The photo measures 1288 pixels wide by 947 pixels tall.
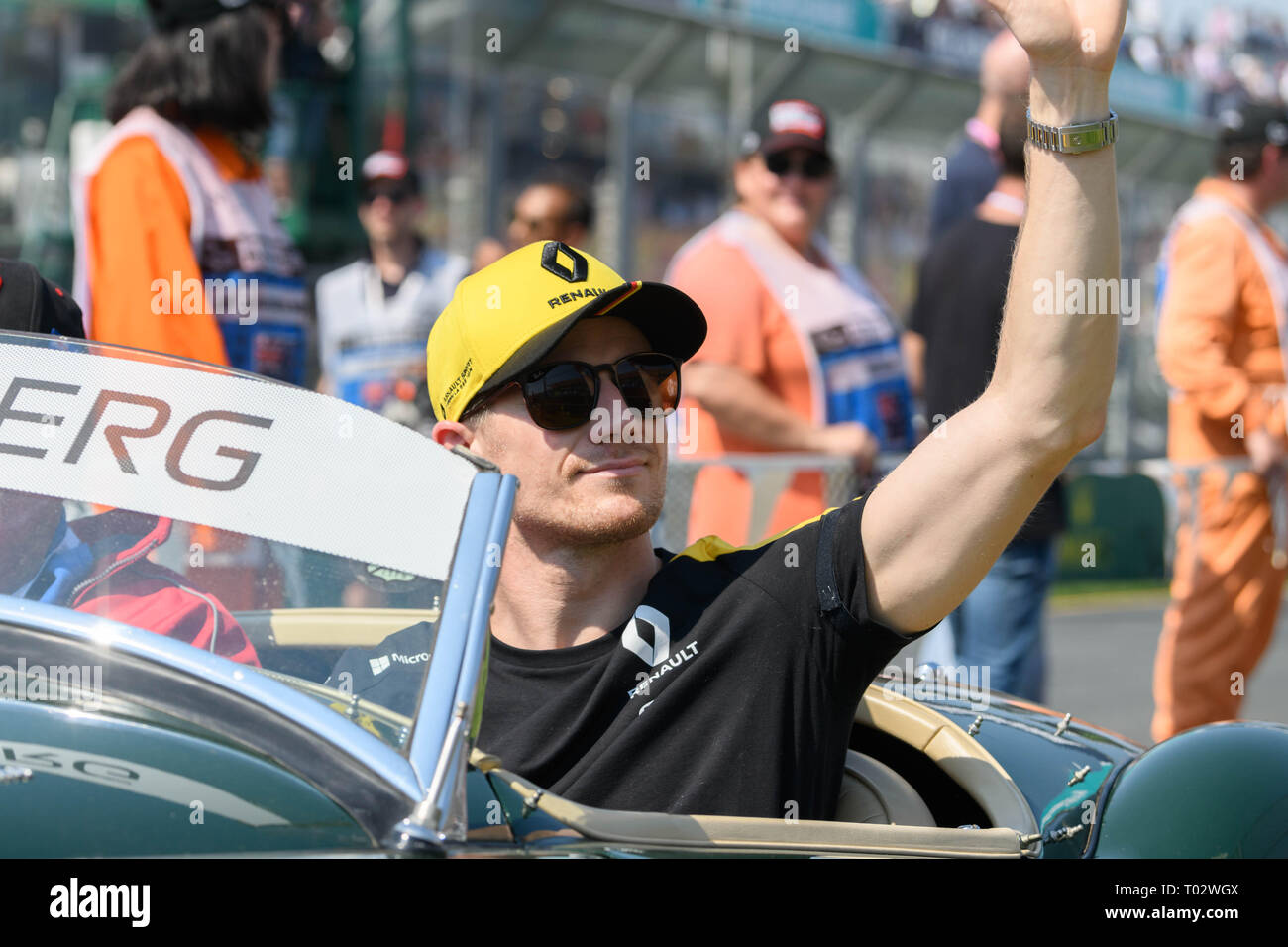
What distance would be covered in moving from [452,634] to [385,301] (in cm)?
418

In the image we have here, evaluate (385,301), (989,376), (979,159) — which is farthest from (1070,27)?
(385,301)

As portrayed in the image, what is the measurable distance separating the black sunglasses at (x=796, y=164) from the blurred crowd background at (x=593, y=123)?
3.42m

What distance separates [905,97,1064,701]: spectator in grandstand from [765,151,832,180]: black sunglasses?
0.44m

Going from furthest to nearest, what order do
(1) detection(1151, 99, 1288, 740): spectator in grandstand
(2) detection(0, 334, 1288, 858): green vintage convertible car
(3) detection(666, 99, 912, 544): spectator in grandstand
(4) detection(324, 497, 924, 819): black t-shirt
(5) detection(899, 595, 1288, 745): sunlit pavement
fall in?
(5) detection(899, 595, 1288, 745): sunlit pavement
(1) detection(1151, 99, 1288, 740): spectator in grandstand
(3) detection(666, 99, 912, 544): spectator in grandstand
(4) detection(324, 497, 924, 819): black t-shirt
(2) detection(0, 334, 1288, 858): green vintage convertible car

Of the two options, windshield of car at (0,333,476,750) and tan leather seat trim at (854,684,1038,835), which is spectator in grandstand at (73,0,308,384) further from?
tan leather seat trim at (854,684,1038,835)

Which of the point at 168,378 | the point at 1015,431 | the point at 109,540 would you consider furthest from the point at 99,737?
the point at 1015,431

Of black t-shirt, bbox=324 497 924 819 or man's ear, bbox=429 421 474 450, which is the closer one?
black t-shirt, bbox=324 497 924 819

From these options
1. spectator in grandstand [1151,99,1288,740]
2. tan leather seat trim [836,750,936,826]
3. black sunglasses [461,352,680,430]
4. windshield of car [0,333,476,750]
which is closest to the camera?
windshield of car [0,333,476,750]

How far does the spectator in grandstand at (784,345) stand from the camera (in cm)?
423

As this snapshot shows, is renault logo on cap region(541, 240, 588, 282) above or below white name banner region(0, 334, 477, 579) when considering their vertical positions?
above

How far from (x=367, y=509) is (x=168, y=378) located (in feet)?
1.07

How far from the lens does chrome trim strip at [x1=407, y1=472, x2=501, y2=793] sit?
1474 millimetres

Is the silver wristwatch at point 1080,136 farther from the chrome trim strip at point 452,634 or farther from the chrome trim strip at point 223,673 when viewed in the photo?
the chrome trim strip at point 223,673

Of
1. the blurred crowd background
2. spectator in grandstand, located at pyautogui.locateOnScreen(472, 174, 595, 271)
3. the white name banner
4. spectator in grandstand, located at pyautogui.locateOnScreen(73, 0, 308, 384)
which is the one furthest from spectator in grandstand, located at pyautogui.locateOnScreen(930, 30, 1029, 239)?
the white name banner
